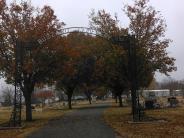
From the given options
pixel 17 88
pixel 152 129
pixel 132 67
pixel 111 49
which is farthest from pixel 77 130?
pixel 111 49

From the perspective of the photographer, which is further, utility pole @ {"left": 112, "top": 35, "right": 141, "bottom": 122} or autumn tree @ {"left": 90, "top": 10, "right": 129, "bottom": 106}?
autumn tree @ {"left": 90, "top": 10, "right": 129, "bottom": 106}

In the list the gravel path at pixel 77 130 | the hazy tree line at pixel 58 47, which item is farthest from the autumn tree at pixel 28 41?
the gravel path at pixel 77 130

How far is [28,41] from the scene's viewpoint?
127 ft

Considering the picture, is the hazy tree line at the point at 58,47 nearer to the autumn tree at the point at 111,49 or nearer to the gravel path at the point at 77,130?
the autumn tree at the point at 111,49

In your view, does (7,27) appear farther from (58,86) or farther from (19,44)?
(58,86)

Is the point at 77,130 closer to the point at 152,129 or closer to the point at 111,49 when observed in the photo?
the point at 152,129

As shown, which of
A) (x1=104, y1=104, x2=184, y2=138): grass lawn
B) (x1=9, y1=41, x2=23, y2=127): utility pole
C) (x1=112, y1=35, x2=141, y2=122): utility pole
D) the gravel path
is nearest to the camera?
(x1=104, y1=104, x2=184, y2=138): grass lawn

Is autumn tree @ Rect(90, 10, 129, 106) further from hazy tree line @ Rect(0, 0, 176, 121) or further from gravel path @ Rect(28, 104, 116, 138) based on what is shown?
gravel path @ Rect(28, 104, 116, 138)

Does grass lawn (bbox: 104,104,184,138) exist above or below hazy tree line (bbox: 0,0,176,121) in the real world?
below

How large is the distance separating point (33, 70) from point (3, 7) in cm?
557

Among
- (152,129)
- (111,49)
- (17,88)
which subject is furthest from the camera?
(111,49)

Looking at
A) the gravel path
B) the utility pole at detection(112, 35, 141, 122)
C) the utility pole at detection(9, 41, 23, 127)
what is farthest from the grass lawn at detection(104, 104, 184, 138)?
the utility pole at detection(9, 41, 23, 127)

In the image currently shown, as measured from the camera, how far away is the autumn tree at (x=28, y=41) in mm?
39294

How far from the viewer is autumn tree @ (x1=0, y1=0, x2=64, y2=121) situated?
39.3 metres
